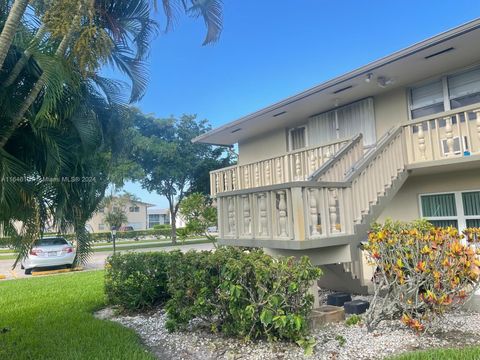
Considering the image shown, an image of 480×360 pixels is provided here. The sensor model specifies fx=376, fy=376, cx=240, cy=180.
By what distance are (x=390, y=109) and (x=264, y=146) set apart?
531 centimetres

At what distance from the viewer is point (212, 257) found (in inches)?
219

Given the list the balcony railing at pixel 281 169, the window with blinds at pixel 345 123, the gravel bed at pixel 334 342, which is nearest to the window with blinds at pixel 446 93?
the window with blinds at pixel 345 123

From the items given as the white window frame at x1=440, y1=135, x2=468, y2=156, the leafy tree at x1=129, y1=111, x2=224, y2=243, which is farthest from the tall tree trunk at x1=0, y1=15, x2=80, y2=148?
the leafy tree at x1=129, y1=111, x2=224, y2=243

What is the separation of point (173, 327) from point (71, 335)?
168 cm

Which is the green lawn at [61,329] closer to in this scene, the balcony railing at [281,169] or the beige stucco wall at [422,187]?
the balcony railing at [281,169]

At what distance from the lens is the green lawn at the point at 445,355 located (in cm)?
417

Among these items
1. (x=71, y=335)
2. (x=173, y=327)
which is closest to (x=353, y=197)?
(x=173, y=327)

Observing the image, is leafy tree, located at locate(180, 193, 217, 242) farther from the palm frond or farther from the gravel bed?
the palm frond

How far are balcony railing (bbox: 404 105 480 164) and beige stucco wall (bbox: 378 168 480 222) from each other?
1.19 m

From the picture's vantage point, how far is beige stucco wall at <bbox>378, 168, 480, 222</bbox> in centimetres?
797

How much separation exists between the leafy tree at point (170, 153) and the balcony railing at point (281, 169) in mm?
15751

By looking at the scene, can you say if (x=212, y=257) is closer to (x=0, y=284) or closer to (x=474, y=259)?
(x=474, y=259)

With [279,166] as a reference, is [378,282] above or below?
below

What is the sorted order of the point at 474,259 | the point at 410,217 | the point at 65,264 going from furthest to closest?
the point at 65,264, the point at 410,217, the point at 474,259
